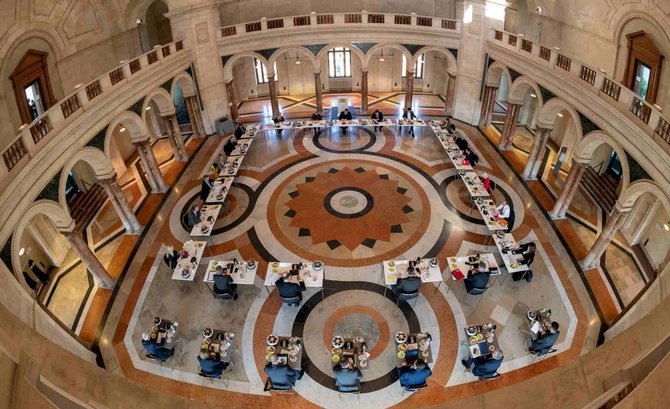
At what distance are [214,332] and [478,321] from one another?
311 inches

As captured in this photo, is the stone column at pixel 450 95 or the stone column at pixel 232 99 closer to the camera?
the stone column at pixel 450 95

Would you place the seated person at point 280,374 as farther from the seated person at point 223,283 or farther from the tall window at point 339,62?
the tall window at point 339,62

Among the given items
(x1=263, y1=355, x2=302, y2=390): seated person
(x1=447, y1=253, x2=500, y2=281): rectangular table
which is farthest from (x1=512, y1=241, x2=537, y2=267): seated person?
(x1=263, y1=355, x2=302, y2=390): seated person

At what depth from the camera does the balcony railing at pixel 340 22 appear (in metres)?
21.9

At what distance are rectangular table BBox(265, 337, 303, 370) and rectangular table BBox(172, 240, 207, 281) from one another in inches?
153

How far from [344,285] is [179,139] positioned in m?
12.0

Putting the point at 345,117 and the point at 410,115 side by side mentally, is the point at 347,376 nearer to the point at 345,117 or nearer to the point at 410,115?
the point at 345,117

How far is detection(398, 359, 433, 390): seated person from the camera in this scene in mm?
10289

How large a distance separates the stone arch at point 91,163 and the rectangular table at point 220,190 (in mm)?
3588

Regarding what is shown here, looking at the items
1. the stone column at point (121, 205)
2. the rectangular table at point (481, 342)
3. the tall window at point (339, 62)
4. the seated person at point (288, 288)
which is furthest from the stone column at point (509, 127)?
the stone column at point (121, 205)

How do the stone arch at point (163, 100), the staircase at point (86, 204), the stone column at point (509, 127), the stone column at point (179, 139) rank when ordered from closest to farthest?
the staircase at point (86, 204), the stone arch at point (163, 100), the stone column at point (509, 127), the stone column at point (179, 139)

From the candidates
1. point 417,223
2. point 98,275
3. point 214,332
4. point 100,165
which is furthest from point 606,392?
point 100,165

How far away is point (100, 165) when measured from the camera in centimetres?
1474

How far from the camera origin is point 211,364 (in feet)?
Result: 35.8
